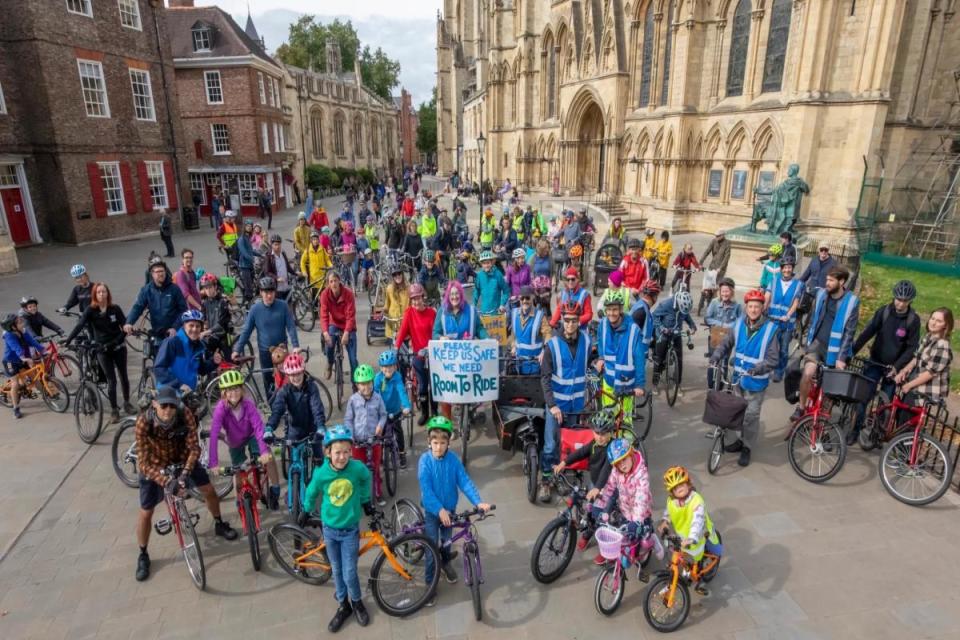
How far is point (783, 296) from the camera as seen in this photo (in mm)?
8484

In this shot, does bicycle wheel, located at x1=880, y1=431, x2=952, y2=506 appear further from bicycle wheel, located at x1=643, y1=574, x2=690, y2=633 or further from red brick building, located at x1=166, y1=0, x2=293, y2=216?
red brick building, located at x1=166, y1=0, x2=293, y2=216

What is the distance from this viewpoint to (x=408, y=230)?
14000 millimetres

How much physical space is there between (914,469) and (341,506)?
6319mm

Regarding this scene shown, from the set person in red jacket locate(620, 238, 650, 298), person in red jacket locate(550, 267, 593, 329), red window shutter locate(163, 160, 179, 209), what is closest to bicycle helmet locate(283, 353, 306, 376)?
person in red jacket locate(550, 267, 593, 329)

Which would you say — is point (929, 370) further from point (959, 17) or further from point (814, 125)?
point (959, 17)

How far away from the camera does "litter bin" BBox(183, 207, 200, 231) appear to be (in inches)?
1091

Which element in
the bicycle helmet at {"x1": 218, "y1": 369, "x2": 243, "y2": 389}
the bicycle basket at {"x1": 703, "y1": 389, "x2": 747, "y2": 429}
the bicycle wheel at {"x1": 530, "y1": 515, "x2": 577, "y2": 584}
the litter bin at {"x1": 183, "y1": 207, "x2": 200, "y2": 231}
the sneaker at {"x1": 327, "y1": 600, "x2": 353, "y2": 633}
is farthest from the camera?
the litter bin at {"x1": 183, "y1": 207, "x2": 200, "y2": 231}

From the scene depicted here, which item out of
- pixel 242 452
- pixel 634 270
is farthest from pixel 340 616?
pixel 634 270

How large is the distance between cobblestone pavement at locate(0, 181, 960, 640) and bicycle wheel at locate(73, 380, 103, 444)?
18.4 inches

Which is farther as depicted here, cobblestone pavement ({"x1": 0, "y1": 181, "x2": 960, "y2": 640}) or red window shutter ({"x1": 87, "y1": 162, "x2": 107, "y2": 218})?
red window shutter ({"x1": 87, "y1": 162, "x2": 107, "y2": 218})

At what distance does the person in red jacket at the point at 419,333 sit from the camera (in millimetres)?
7555

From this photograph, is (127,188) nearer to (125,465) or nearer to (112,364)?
(112,364)

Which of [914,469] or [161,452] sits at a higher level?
[161,452]

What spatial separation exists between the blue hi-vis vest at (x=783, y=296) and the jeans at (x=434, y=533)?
20.5 feet
